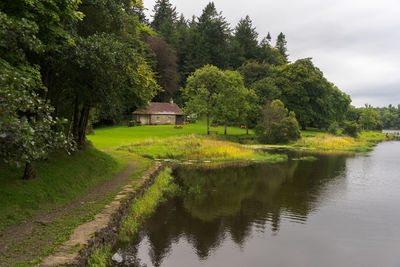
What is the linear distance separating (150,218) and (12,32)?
7.50 meters

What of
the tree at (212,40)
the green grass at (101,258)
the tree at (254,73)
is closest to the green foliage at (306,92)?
the tree at (254,73)

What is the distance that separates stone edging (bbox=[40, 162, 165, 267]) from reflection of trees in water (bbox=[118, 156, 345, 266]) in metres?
1.00

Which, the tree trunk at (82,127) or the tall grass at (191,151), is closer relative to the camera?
the tree trunk at (82,127)

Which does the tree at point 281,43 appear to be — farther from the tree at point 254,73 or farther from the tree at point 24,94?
the tree at point 24,94

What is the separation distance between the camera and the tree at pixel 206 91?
4635cm

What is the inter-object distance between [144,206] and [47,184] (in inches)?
142

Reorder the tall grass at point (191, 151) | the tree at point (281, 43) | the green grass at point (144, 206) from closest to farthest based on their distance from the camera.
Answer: the green grass at point (144, 206), the tall grass at point (191, 151), the tree at point (281, 43)

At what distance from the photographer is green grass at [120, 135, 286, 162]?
1036 inches

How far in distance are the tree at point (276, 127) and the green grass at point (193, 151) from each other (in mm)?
13795

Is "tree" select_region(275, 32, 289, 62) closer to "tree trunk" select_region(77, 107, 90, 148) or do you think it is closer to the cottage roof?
the cottage roof

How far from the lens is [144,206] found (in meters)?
11.8

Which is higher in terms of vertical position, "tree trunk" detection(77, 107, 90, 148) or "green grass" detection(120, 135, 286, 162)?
"tree trunk" detection(77, 107, 90, 148)

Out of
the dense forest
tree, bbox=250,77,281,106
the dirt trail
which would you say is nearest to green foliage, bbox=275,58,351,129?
the dense forest

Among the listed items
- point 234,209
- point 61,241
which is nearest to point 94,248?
point 61,241
